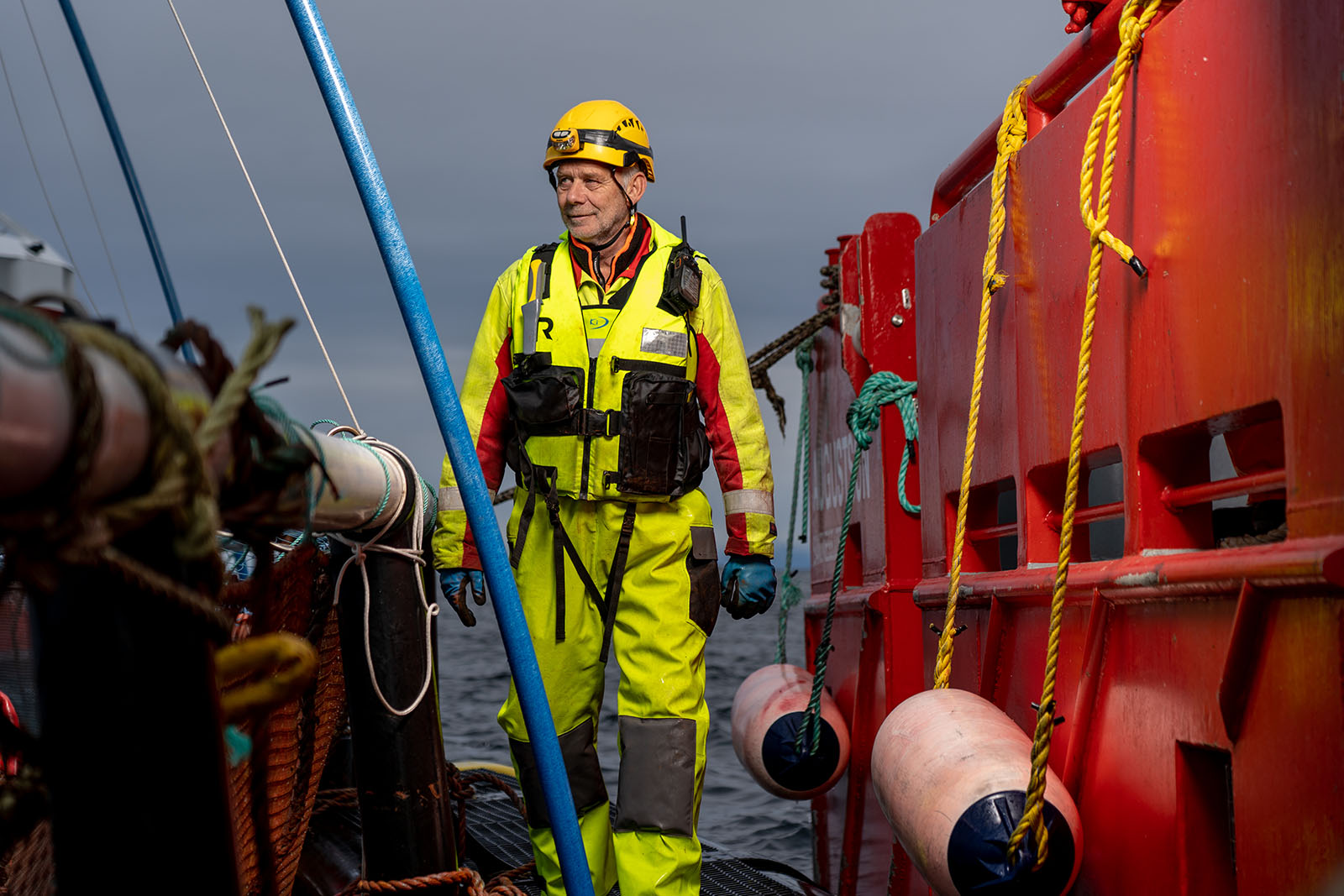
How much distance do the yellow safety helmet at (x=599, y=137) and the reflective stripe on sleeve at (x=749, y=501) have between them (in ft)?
3.34

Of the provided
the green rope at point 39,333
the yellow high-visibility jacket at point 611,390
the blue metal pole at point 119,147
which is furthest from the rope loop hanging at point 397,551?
the blue metal pole at point 119,147

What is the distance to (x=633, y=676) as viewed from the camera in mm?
3232

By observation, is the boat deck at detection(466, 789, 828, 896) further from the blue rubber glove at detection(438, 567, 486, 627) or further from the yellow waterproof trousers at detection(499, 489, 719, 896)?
the blue rubber glove at detection(438, 567, 486, 627)

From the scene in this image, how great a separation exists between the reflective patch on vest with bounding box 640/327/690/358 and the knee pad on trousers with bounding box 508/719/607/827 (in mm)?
1060

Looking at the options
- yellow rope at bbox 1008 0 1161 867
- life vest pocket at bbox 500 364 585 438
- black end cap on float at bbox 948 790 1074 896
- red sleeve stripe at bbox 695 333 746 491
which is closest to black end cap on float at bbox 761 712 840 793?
red sleeve stripe at bbox 695 333 746 491

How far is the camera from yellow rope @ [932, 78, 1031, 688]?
9.04 feet

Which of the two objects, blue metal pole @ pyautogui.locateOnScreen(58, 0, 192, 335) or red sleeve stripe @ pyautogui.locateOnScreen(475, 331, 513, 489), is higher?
blue metal pole @ pyautogui.locateOnScreen(58, 0, 192, 335)

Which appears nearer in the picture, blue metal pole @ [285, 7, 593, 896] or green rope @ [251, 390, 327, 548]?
green rope @ [251, 390, 327, 548]

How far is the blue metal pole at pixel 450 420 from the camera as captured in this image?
221 centimetres

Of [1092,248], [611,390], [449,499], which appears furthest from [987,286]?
[449,499]

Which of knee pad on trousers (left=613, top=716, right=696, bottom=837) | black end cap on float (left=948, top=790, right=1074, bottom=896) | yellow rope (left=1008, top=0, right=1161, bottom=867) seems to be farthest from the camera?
knee pad on trousers (left=613, top=716, right=696, bottom=837)

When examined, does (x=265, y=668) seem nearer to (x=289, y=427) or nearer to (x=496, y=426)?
(x=289, y=427)

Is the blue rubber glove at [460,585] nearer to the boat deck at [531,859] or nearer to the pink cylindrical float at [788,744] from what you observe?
the boat deck at [531,859]

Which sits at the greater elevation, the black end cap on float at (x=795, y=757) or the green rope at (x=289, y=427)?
the green rope at (x=289, y=427)
